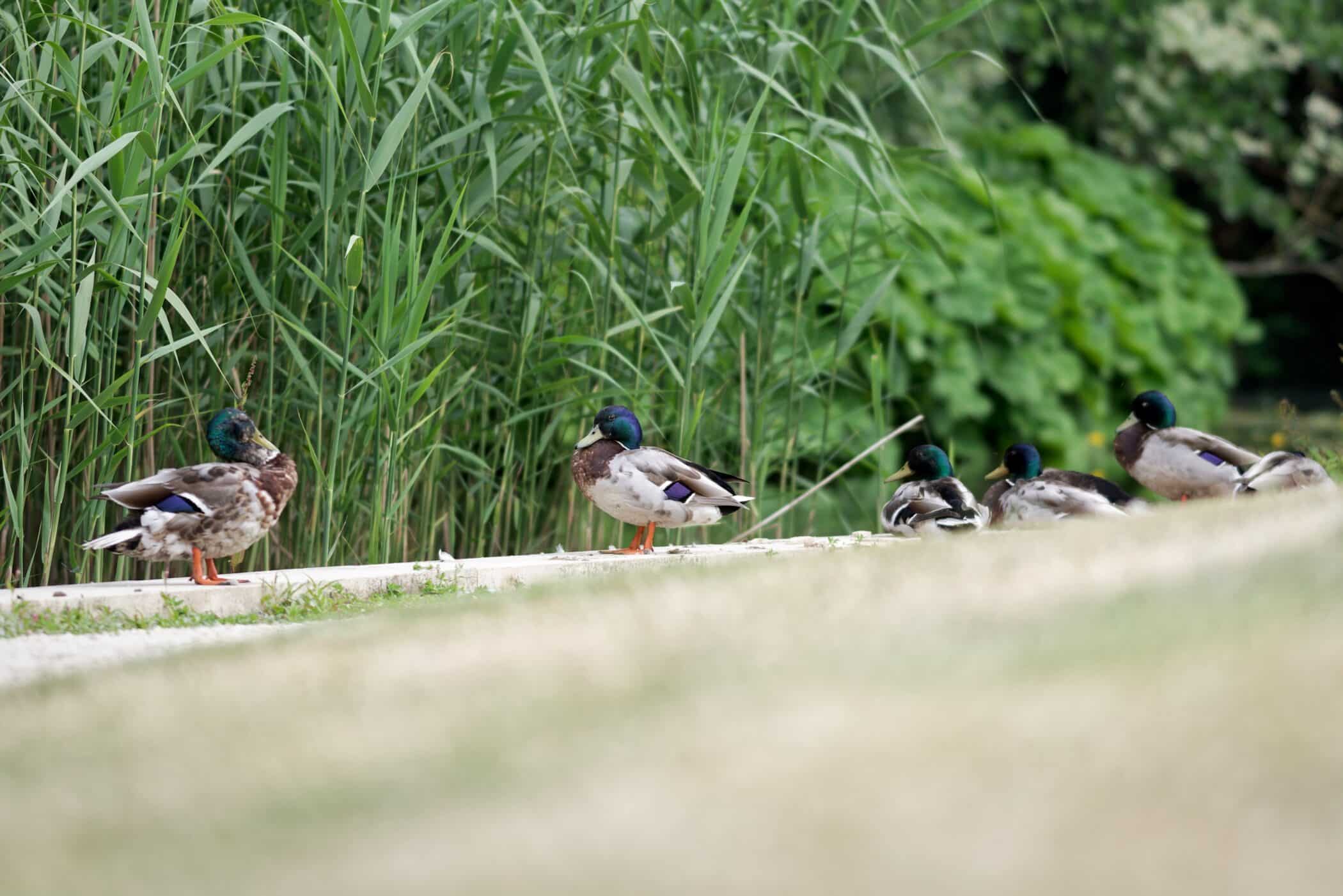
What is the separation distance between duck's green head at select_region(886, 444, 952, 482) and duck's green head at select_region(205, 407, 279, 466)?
205 centimetres

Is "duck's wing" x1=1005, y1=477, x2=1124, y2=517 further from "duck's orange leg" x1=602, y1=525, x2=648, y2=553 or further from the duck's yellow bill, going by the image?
"duck's orange leg" x1=602, y1=525, x2=648, y2=553

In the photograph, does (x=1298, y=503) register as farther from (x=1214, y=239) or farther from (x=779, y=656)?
(x=1214, y=239)

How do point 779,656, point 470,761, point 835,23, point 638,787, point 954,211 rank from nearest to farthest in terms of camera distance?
point 638,787 → point 470,761 → point 779,656 → point 835,23 → point 954,211

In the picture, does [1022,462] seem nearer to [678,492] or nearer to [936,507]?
[936,507]

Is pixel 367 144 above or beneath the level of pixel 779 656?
above

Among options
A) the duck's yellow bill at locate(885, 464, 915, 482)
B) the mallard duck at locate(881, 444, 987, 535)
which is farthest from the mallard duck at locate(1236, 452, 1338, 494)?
the duck's yellow bill at locate(885, 464, 915, 482)

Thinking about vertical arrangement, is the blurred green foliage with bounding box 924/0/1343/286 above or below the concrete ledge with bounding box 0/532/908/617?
above

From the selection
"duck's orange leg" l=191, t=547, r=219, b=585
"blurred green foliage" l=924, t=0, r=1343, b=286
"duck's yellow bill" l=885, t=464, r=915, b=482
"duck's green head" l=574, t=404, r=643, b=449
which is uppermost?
"blurred green foliage" l=924, t=0, r=1343, b=286

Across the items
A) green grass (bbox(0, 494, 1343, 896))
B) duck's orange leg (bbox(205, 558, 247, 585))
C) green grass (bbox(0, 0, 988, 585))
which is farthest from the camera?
duck's orange leg (bbox(205, 558, 247, 585))

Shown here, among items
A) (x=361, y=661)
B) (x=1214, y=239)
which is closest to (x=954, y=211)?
(x=1214, y=239)

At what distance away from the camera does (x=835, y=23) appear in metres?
4.88

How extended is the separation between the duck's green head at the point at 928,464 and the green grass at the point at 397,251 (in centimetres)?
18

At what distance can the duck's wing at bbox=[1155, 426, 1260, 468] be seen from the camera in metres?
4.77

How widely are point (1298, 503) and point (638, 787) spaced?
77.4 inches
